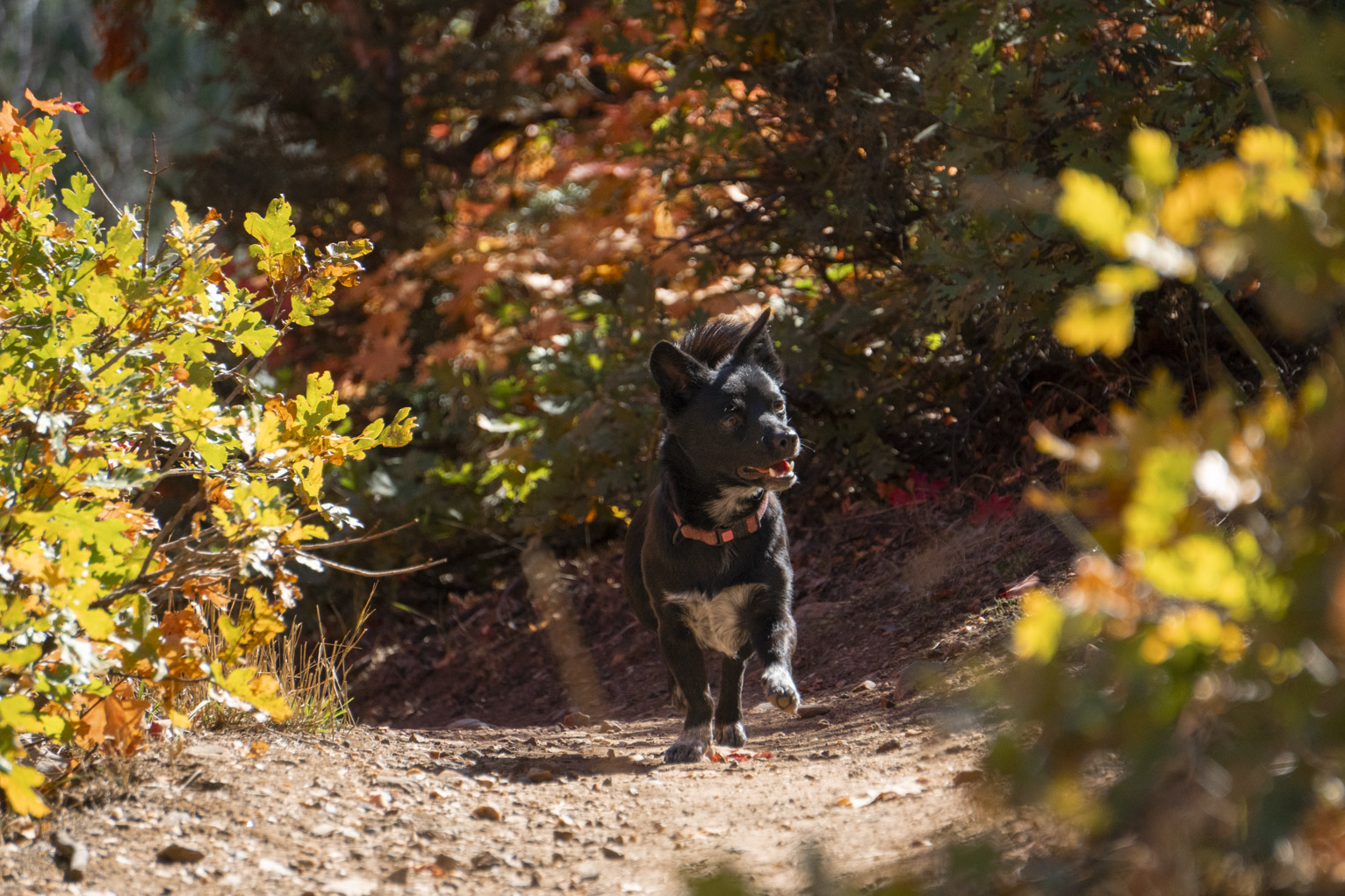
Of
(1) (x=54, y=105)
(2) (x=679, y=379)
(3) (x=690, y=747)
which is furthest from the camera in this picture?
(2) (x=679, y=379)

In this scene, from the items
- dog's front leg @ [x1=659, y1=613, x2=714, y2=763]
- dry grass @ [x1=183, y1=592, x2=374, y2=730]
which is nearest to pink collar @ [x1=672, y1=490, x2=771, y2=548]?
dog's front leg @ [x1=659, y1=613, x2=714, y2=763]

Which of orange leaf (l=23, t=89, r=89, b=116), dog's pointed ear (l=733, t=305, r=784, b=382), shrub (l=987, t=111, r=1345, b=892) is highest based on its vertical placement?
orange leaf (l=23, t=89, r=89, b=116)

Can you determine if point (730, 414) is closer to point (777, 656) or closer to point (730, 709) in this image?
point (777, 656)

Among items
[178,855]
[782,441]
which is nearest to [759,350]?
[782,441]

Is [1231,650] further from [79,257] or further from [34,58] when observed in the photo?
[34,58]

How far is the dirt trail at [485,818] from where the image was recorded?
8.44 feet

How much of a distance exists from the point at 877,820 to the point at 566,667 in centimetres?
394

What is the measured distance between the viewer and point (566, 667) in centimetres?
651

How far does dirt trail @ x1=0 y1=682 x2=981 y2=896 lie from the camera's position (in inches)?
101

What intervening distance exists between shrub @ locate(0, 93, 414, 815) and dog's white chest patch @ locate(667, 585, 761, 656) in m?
1.40

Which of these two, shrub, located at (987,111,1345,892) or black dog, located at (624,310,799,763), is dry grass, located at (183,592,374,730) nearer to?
black dog, located at (624,310,799,763)

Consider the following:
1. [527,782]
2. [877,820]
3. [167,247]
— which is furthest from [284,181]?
[877,820]

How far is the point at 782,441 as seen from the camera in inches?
168

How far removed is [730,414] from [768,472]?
0.31 m
